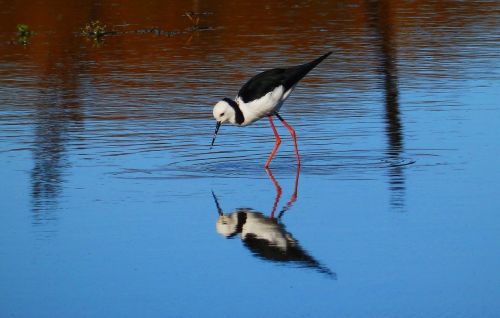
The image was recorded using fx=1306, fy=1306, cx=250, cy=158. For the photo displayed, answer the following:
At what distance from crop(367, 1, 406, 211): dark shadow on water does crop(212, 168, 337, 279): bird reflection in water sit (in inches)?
33.4

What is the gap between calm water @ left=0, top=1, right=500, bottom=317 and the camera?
745 centimetres

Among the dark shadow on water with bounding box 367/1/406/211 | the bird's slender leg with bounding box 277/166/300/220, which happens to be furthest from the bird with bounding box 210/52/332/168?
the bird's slender leg with bounding box 277/166/300/220

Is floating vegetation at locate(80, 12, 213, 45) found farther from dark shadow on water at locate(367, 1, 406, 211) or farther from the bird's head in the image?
the bird's head

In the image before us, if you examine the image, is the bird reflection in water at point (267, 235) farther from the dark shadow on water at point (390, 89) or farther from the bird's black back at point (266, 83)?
the bird's black back at point (266, 83)

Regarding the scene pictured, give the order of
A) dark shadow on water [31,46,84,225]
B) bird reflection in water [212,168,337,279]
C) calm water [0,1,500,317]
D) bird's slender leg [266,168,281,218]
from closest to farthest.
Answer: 1. calm water [0,1,500,317]
2. bird reflection in water [212,168,337,279]
3. bird's slender leg [266,168,281,218]
4. dark shadow on water [31,46,84,225]

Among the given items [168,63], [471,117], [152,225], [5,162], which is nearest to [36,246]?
[152,225]

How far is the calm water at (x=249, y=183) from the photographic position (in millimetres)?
7445

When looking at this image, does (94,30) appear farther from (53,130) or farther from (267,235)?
(267,235)

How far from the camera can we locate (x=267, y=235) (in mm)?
8828

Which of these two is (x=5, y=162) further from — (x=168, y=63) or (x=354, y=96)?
(x=168, y=63)

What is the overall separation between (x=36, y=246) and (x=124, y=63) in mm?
10780

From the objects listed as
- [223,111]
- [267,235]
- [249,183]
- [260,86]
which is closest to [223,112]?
[223,111]

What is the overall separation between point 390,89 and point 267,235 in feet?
23.7

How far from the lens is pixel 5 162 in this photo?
39.1 feet
